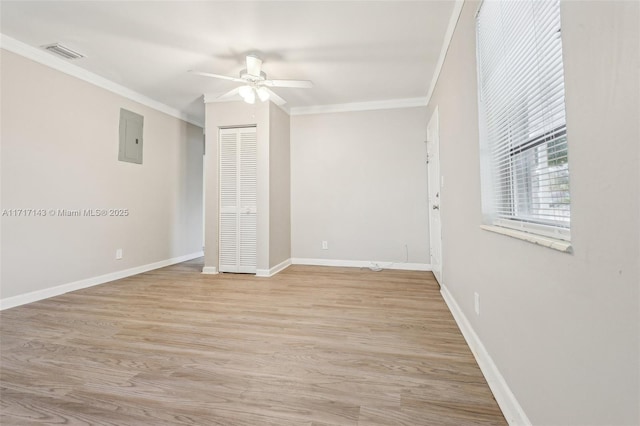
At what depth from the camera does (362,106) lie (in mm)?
4277

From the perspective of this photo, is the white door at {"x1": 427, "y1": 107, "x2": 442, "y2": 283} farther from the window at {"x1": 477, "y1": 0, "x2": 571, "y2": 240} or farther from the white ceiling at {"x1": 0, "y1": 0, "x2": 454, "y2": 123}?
the window at {"x1": 477, "y1": 0, "x2": 571, "y2": 240}

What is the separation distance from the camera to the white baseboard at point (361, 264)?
409cm

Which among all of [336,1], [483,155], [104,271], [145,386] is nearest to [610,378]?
[483,155]

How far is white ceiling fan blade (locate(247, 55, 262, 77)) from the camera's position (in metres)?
2.82

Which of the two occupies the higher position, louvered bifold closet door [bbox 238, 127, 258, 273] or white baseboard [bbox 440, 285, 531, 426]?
louvered bifold closet door [bbox 238, 127, 258, 273]

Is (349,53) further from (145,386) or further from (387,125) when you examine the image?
(145,386)

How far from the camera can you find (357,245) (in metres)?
4.33

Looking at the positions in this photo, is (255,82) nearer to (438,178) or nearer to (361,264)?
(438,178)

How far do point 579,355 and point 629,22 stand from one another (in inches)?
32.3

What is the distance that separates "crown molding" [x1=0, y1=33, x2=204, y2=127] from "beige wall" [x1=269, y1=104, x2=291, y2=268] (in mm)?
1872

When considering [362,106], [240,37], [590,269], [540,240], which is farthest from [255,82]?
[590,269]

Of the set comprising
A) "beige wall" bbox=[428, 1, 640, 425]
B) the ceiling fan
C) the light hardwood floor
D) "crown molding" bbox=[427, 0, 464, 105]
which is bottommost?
the light hardwood floor

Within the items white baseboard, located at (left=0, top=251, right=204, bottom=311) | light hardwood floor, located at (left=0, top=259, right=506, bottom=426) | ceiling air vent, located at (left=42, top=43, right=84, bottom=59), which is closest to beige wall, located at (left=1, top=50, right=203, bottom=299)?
white baseboard, located at (left=0, top=251, right=204, bottom=311)

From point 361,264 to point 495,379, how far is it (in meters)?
2.95
